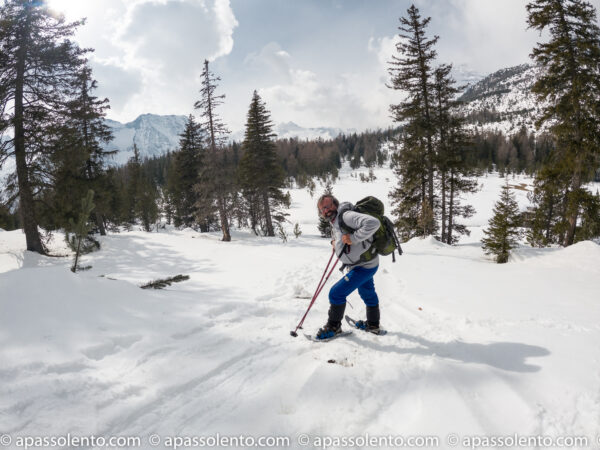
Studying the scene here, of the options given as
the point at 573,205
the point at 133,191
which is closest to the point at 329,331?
the point at 573,205

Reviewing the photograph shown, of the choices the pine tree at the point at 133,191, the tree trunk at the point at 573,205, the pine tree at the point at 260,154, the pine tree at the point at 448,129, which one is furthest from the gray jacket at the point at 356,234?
the pine tree at the point at 133,191

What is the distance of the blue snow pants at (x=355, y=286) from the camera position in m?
4.01

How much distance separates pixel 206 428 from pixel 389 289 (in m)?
5.29

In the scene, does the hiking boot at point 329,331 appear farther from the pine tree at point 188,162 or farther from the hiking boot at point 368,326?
the pine tree at point 188,162

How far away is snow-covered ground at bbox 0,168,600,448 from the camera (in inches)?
95.5

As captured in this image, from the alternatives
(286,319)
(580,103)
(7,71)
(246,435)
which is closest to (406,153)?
(580,103)

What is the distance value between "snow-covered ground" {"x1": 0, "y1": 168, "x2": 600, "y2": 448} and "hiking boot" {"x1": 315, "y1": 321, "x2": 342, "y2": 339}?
16 centimetres

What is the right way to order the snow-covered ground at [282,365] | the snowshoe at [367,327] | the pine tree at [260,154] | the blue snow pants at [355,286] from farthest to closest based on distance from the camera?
the pine tree at [260,154]
the snowshoe at [367,327]
the blue snow pants at [355,286]
the snow-covered ground at [282,365]

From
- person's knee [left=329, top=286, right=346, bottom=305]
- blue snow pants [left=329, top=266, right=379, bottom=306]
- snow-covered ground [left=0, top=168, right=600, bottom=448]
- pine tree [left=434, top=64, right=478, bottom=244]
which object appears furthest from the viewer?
pine tree [left=434, top=64, right=478, bottom=244]

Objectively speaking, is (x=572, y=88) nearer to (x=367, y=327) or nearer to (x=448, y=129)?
(x=448, y=129)

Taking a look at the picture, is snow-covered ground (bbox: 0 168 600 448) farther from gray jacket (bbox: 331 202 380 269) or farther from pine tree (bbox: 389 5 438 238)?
pine tree (bbox: 389 5 438 238)

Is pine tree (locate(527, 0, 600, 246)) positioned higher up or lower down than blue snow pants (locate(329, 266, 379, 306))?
higher up

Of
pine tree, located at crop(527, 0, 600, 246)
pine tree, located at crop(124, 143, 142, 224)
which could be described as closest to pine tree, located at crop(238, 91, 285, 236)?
pine tree, located at crop(527, 0, 600, 246)

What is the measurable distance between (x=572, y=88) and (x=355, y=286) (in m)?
13.9
